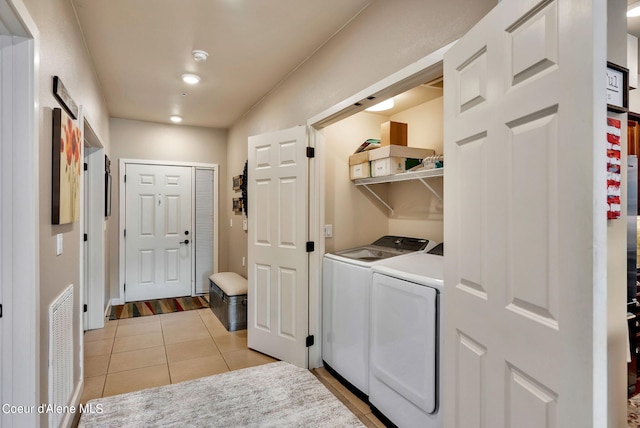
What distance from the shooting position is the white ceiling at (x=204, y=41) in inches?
89.6

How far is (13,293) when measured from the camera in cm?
140

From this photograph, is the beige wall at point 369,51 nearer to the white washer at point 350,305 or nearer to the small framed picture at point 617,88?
the white washer at point 350,305

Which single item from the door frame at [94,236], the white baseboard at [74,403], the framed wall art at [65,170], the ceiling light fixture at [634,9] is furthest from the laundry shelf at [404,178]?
the door frame at [94,236]

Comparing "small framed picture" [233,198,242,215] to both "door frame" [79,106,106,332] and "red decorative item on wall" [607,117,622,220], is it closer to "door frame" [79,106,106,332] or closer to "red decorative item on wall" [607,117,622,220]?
"door frame" [79,106,106,332]

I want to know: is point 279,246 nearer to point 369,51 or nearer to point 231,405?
point 231,405

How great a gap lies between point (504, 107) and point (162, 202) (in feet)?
16.7

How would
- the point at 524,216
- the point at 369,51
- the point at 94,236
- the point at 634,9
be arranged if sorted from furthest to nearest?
the point at 94,236 < the point at 369,51 < the point at 634,9 < the point at 524,216

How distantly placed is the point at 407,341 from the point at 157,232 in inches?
172

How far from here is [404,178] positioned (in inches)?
107

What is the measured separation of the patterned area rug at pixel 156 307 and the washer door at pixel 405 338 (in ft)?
10.9

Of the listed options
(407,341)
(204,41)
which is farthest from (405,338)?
(204,41)

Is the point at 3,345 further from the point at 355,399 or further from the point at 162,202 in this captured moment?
the point at 162,202

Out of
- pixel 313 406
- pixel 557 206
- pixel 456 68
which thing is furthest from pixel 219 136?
pixel 557 206

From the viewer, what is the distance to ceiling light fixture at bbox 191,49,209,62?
289 cm
